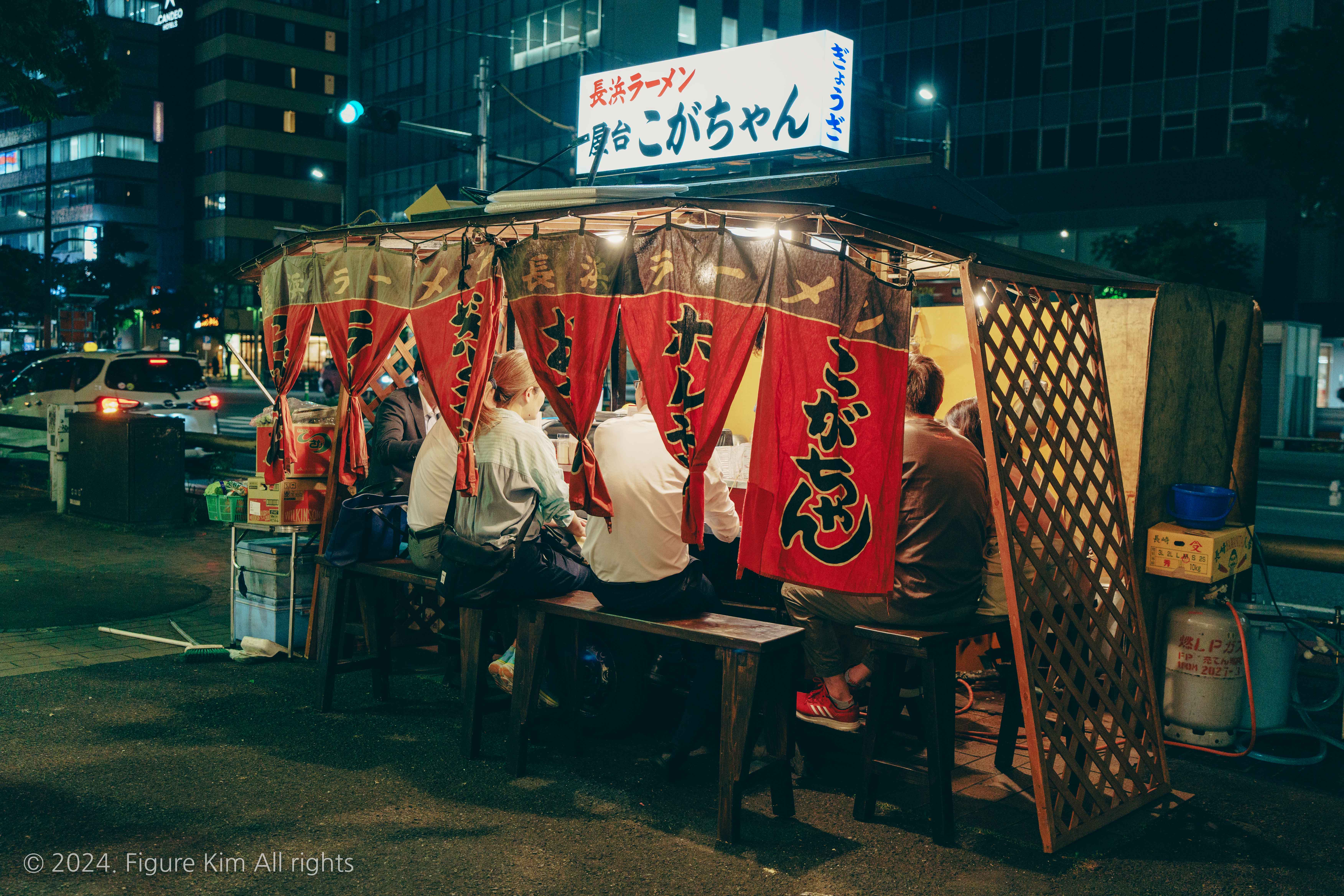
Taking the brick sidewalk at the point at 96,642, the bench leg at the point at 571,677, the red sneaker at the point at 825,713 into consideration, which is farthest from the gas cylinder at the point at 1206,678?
Result: the brick sidewalk at the point at 96,642

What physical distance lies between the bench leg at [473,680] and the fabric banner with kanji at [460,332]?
728 mm

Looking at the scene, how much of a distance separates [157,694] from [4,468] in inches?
563

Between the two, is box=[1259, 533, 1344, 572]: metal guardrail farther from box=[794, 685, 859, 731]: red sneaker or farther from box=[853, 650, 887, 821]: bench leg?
box=[853, 650, 887, 821]: bench leg

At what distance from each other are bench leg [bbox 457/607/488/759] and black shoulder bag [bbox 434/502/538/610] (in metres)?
0.12

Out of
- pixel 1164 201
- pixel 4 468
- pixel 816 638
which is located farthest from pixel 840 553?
pixel 1164 201

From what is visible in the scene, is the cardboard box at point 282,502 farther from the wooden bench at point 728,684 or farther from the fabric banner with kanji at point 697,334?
the fabric banner with kanji at point 697,334

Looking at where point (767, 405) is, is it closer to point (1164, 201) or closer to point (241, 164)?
point (1164, 201)

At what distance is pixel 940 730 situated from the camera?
4.63m

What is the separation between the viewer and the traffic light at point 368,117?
14.6 meters

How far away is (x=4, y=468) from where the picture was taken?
58.2 ft

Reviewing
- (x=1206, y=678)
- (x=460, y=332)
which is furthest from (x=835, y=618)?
(x=460, y=332)

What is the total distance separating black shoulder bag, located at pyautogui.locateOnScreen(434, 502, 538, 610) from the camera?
17.3 ft

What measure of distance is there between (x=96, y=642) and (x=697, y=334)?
5.37 metres

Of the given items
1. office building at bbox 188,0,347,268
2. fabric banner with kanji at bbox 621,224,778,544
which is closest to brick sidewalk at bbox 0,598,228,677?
fabric banner with kanji at bbox 621,224,778,544
